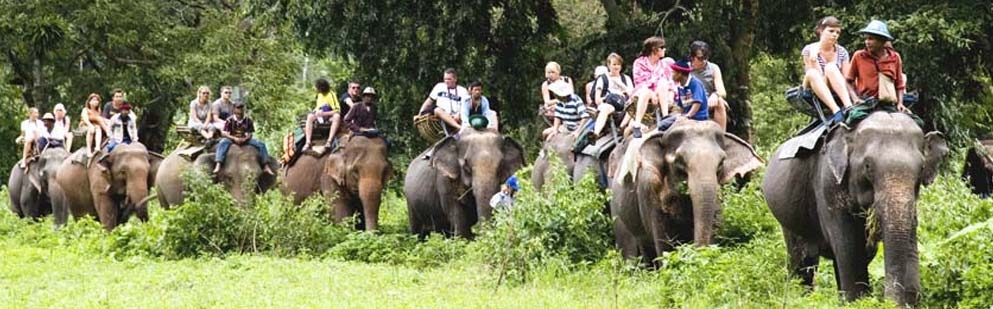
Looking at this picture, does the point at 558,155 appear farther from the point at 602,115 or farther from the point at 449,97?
the point at 449,97

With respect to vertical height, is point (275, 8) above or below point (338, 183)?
above

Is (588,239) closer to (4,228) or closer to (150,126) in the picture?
(4,228)

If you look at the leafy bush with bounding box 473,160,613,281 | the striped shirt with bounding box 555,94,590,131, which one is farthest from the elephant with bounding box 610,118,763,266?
the striped shirt with bounding box 555,94,590,131

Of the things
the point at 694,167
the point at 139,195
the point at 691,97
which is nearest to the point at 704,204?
the point at 694,167

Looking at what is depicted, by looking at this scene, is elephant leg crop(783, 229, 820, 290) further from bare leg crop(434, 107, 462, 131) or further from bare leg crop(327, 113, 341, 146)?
bare leg crop(327, 113, 341, 146)

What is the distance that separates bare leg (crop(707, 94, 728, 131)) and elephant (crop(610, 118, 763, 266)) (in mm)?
983

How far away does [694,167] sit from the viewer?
42.9 feet

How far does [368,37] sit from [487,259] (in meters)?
9.56

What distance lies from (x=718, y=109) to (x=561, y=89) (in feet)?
10.5

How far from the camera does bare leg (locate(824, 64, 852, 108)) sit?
36.5ft

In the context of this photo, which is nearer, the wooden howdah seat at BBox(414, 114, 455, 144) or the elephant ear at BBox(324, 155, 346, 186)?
the wooden howdah seat at BBox(414, 114, 455, 144)

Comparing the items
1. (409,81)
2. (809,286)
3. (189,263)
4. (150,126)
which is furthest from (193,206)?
(150,126)

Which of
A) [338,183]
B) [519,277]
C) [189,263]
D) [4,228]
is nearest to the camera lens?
[519,277]

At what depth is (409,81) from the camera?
78.3ft
